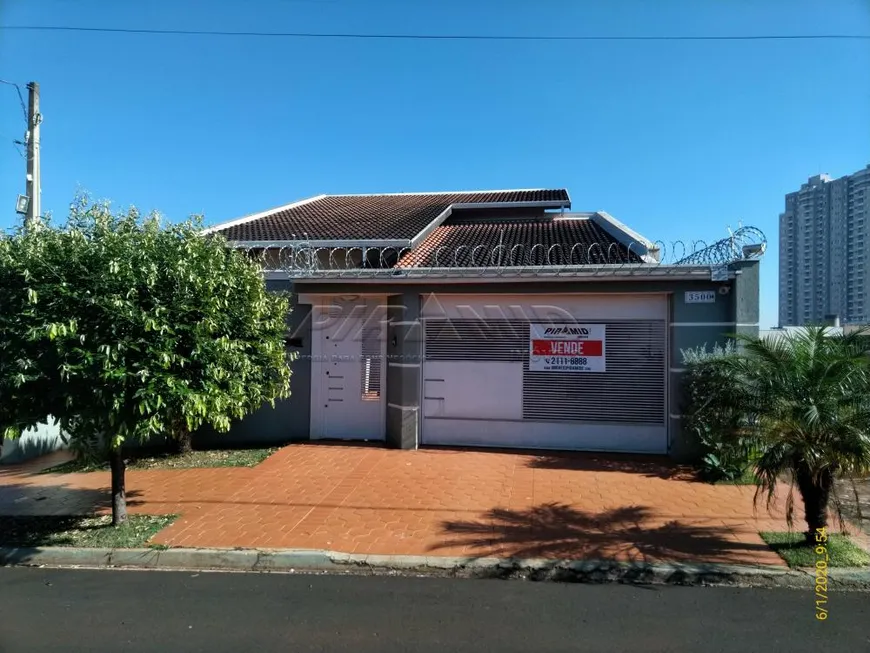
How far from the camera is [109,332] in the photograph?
524cm

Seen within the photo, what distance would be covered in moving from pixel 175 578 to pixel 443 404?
→ 551 centimetres

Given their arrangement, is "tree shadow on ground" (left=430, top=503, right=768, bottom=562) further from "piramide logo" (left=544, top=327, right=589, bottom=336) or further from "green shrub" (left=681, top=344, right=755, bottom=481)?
"piramide logo" (left=544, top=327, right=589, bottom=336)

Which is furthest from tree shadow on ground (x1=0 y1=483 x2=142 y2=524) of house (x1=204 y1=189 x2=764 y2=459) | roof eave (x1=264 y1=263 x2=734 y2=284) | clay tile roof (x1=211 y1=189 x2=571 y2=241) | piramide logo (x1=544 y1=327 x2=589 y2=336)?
piramide logo (x1=544 y1=327 x2=589 y2=336)

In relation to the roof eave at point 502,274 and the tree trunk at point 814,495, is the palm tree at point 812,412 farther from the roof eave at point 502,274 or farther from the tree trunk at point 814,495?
the roof eave at point 502,274

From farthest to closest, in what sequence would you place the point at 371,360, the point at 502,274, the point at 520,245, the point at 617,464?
1. the point at 520,245
2. the point at 371,360
3. the point at 502,274
4. the point at 617,464

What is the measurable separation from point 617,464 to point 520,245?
5.16m

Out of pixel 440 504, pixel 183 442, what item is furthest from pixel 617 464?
pixel 183 442

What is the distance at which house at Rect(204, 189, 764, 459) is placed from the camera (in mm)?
8625

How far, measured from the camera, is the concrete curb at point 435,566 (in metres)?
4.69

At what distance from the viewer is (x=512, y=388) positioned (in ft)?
31.1

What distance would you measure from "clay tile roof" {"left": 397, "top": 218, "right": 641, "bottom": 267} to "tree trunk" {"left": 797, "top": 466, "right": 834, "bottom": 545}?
5265 millimetres

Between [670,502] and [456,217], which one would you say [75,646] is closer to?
[670,502]

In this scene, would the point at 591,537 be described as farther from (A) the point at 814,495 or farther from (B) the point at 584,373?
(B) the point at 584,373

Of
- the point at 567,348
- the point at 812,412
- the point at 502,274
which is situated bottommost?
the point at 812,412
